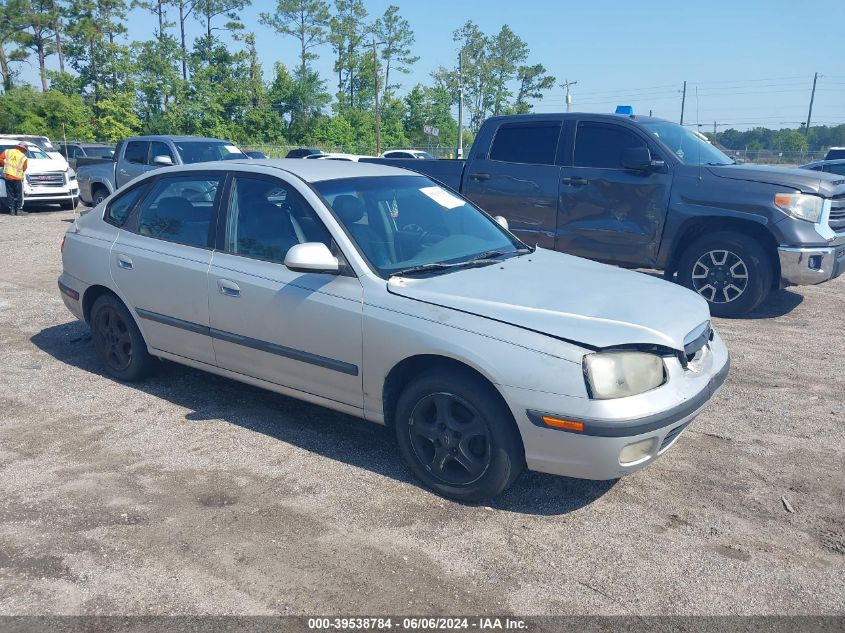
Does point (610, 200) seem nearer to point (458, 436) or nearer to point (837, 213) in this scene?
point (837, 213)

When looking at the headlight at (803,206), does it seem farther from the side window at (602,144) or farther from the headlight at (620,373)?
the headlight at (620,373)

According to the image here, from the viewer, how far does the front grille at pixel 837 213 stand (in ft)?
23.5

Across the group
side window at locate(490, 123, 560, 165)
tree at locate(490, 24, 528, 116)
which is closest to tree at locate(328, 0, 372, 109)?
tree at locate(490, 24, 528, 116)

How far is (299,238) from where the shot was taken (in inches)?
166

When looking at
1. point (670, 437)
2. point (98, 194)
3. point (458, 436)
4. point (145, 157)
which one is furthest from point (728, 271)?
point (98, 194)

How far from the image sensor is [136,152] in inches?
576

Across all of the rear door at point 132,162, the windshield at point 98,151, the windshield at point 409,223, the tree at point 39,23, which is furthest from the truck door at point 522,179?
the tree at point 39,23

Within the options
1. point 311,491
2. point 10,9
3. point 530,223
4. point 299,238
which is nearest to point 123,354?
point 299,238

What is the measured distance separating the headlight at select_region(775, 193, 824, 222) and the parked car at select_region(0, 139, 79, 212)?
15.7 metres

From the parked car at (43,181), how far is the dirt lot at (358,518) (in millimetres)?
14005

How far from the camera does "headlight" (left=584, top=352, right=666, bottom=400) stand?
3.21m

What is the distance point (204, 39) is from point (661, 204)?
167 ft

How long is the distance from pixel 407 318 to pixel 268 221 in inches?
51.3

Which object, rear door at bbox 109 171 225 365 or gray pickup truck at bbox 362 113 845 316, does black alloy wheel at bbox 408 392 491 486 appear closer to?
rear door at bbox 109 171 225 365
